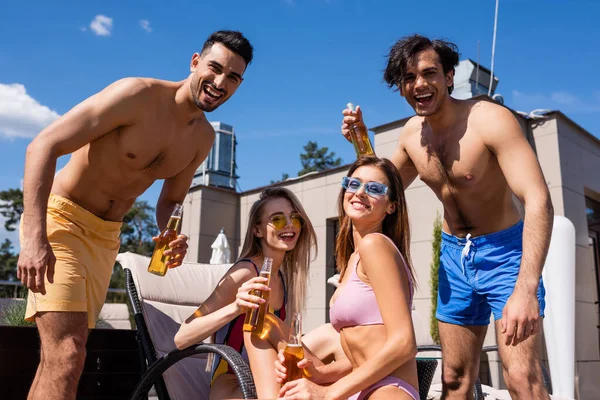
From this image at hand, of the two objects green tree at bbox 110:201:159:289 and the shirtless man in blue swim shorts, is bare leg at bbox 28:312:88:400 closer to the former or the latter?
the shirtless man in blue swim shorts

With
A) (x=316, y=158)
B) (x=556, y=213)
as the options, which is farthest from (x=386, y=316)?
(x=316, y=158)

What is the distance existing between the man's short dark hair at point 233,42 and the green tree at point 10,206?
3431cm

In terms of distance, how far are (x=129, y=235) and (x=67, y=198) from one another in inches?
1390

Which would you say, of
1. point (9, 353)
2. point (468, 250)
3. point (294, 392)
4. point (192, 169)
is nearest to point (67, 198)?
point (192, 169)

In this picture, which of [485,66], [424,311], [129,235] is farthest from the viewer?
[129,235]

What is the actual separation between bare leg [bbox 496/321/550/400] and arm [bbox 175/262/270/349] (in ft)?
3.32

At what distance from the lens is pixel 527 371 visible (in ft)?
6.26

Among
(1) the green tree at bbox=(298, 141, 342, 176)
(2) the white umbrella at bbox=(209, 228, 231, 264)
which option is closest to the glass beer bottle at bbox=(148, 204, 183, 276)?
(2) the white umbrella at bbox=(209, 228, 231, 264)

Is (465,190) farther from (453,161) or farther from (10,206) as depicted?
(10,206)

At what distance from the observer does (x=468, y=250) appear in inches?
89.4

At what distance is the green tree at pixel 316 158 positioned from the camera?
36.5 meters

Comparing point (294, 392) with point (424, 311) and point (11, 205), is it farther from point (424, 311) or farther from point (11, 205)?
point (11, 205)

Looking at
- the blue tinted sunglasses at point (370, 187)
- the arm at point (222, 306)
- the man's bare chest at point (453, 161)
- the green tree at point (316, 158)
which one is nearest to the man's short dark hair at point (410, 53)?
the man's bare chest at point (453, 161)

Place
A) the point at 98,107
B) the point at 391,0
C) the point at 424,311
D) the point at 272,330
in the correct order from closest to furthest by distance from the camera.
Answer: the point at 272,330
the point at 98,107
the point at 424,311
the point at 391,0
